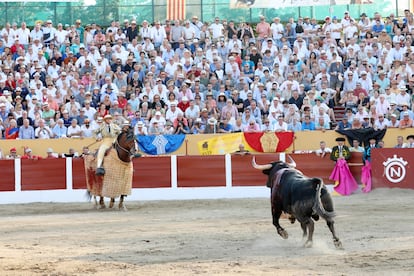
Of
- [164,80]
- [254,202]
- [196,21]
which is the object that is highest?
[196,21]

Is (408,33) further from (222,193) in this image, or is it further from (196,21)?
(222,193)

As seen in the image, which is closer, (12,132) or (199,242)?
(199,242)

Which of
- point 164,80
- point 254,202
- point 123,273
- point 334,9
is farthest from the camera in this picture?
point 334,9

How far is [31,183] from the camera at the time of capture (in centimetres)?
1836

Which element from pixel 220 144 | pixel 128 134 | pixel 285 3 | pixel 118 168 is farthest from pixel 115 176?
pixel 285 3

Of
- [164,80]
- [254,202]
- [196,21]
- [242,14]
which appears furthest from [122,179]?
[242,14]

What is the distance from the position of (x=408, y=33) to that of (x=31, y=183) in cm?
980

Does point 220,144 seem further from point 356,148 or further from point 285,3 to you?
point 285,3

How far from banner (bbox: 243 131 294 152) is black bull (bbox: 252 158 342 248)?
337 inches

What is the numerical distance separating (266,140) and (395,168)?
2.60 m

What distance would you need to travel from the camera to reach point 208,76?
2091 cm

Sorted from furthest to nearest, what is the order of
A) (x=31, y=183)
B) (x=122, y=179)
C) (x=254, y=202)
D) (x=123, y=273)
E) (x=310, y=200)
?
(x=31, y=183) < (x=254, y=202) < (x=122, y=179) < (x=310, y=200) < (x=123, y=273)

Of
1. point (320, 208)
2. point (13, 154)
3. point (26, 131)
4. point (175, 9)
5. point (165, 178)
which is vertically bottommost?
point (165, 178)

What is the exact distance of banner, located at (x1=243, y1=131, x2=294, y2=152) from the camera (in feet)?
61.1
